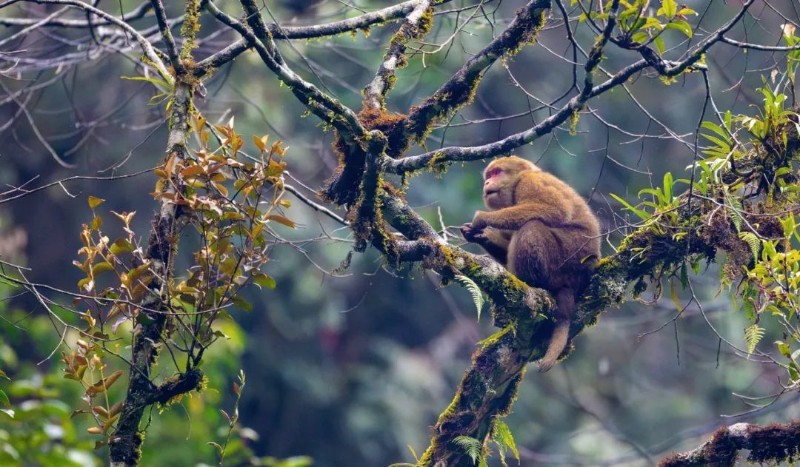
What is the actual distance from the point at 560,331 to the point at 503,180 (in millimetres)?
1988

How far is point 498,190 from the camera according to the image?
22.0 ft

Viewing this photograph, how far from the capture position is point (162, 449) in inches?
359

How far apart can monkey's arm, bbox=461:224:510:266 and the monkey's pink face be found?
611mm

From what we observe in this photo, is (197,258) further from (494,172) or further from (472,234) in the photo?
(494,172)

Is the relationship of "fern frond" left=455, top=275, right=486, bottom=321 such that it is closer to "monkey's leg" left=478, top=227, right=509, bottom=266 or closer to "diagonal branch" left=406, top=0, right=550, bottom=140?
"diagonal branch" left=406, top=0, right=550, bottom=140

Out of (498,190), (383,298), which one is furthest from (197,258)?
(383,298)

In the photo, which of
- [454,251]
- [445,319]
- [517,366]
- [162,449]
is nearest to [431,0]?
[454,251]

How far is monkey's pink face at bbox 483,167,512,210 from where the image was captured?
6.66 metres

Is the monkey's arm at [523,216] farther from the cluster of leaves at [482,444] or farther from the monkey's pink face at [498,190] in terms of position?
the cluster of leaves at [482,444]

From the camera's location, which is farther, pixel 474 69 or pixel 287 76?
pixel 474 69

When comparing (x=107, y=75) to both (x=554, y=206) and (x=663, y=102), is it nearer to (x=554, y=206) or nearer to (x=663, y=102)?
(x=554, y=206)

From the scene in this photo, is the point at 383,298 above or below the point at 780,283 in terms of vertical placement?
above

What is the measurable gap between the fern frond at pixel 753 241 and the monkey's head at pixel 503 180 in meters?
2.44

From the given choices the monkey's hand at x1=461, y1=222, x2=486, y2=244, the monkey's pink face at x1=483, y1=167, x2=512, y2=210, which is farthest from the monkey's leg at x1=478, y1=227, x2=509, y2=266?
the monkey's pink face at x1=483, y1=167, x2=512, y2=210
